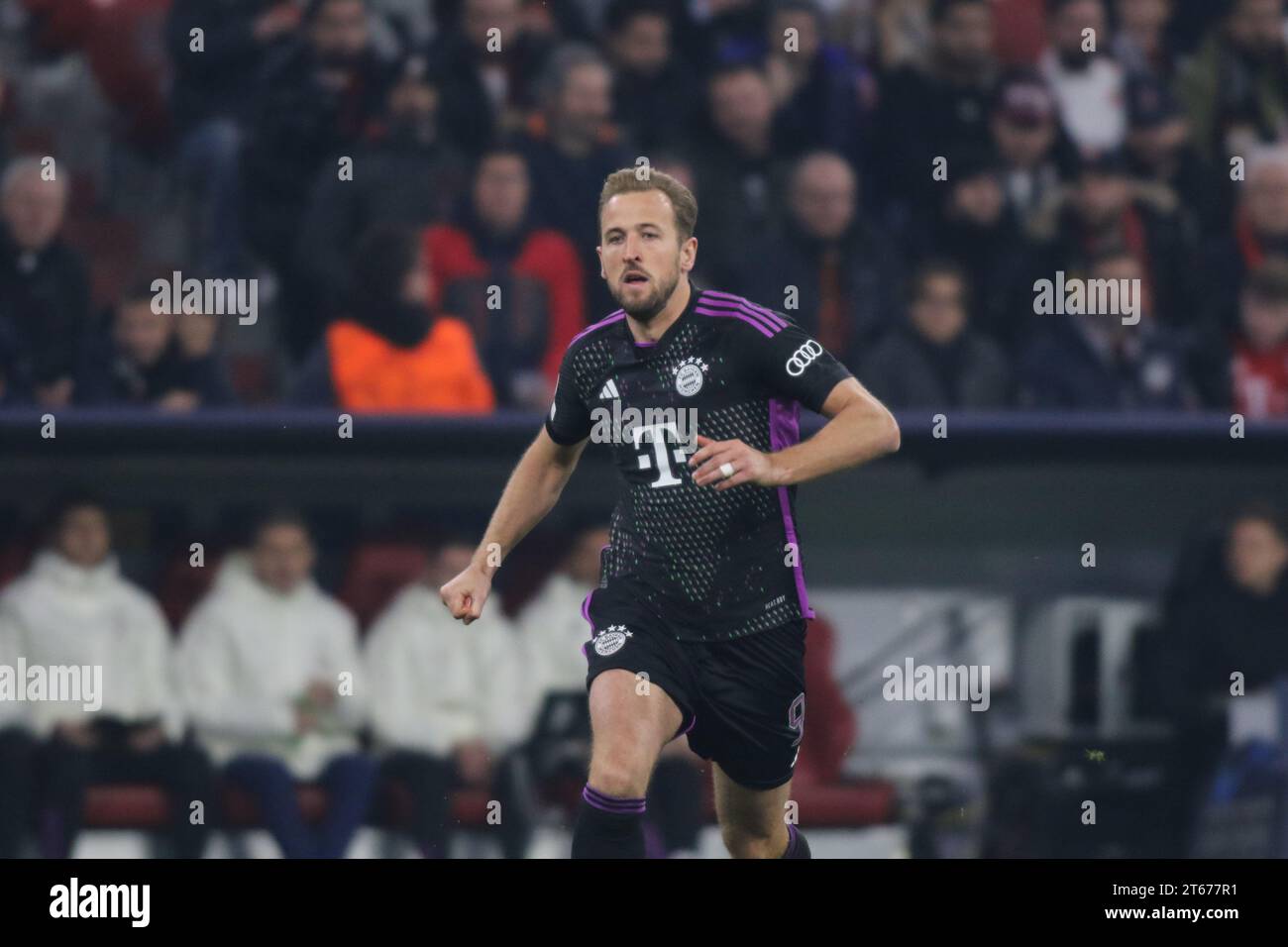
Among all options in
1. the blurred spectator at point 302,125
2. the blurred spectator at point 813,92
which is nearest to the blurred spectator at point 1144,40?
the blurred spectator at point 813,92

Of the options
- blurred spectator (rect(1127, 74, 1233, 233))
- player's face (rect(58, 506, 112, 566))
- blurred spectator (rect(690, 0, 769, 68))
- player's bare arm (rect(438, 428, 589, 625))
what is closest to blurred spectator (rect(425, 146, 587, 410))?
blurred spectator (rect(690, 0, 769, 68))

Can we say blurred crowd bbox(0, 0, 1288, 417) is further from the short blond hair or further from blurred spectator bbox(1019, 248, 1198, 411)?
the short blond hair

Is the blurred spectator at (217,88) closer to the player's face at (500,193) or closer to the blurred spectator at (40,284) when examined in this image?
the blurred spectator at (40,284)

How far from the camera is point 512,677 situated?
9.44m

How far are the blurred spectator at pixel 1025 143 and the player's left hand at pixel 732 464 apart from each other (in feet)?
16.9

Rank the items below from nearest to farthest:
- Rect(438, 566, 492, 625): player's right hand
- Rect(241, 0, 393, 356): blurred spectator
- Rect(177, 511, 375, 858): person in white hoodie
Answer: Rect(438, 566, 492, 625): player's right hand < Rect(177, 511, 375, 858): person in white hoodie < Rect(241, 0, 393, 356): blurred spectator

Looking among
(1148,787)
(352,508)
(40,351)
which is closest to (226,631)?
(352,508)

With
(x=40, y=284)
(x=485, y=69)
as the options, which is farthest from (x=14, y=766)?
(x=485, y=69)

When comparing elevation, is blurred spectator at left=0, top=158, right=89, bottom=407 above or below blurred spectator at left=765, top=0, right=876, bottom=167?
below

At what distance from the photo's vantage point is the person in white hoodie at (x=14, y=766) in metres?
9.19

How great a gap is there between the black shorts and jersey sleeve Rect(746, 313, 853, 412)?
700 millimetres

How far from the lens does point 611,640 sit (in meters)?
6.49

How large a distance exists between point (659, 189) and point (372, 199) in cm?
397

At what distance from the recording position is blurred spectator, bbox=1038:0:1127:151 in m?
11.5
